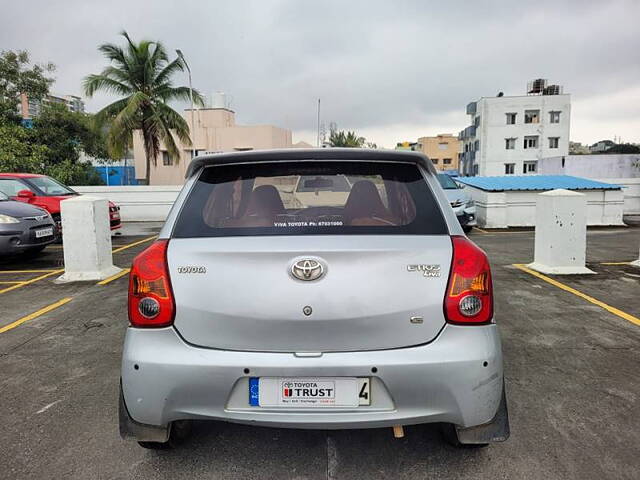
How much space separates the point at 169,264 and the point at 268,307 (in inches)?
19.8

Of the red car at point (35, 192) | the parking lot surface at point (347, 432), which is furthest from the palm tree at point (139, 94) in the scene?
the parking lot surface at point (347, 432)

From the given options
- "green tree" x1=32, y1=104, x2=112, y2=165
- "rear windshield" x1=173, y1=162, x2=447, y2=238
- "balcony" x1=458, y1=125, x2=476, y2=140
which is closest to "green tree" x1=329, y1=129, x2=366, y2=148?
"balcony" x1=458, y1=125, x2=476, y2=140

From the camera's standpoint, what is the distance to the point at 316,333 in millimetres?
2078

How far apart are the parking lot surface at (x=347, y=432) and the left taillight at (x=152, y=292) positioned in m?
0.86

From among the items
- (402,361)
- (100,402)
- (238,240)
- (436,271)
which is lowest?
(100,402)

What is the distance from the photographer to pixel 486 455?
2.56 m

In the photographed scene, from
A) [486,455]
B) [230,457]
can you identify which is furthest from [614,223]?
[230,457]

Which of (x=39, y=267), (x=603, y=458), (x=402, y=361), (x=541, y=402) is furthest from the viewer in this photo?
(x=39, y=267)

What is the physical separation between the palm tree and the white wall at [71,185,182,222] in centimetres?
752

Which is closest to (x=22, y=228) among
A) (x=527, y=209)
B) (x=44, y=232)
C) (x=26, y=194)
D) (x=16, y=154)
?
(x=44, y=232)

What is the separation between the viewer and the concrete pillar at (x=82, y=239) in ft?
23.6

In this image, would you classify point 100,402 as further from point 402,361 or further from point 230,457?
point 402,361

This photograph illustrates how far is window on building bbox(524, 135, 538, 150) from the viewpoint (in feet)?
177

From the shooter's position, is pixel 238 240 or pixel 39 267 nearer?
pixel 238 240
